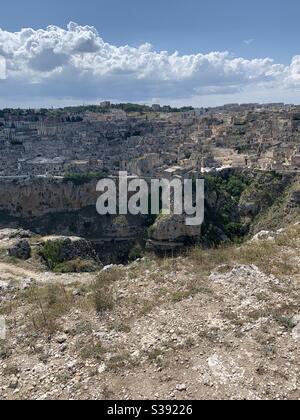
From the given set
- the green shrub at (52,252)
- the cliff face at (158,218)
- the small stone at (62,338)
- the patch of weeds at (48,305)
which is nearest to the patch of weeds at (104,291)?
the patch of weeds at (48,305)

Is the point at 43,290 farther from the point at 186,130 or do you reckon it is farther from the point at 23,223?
the point at 186,130

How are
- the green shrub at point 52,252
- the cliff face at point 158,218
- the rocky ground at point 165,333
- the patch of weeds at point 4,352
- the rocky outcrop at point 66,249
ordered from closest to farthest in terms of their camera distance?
the rocky ground at point 165,333
the patch of weeds at point 4,352
the green shrub at point 52,252
the rocky outcrop at point 66,249
the cliff face at point 158,218

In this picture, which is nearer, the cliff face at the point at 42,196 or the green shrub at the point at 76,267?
the green shrub at the point at 76,267

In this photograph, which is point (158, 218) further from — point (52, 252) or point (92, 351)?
point (92, 351)

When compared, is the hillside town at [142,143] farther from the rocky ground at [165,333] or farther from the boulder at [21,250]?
the rocky ground at [165,333]

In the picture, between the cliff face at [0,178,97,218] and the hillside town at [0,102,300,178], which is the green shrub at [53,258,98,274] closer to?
the hillside town at [0,102,300,178]

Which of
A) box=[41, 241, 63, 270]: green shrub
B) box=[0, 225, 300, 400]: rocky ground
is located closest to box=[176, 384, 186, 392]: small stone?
box=[0, 225, 300, 400]: rocky ground
